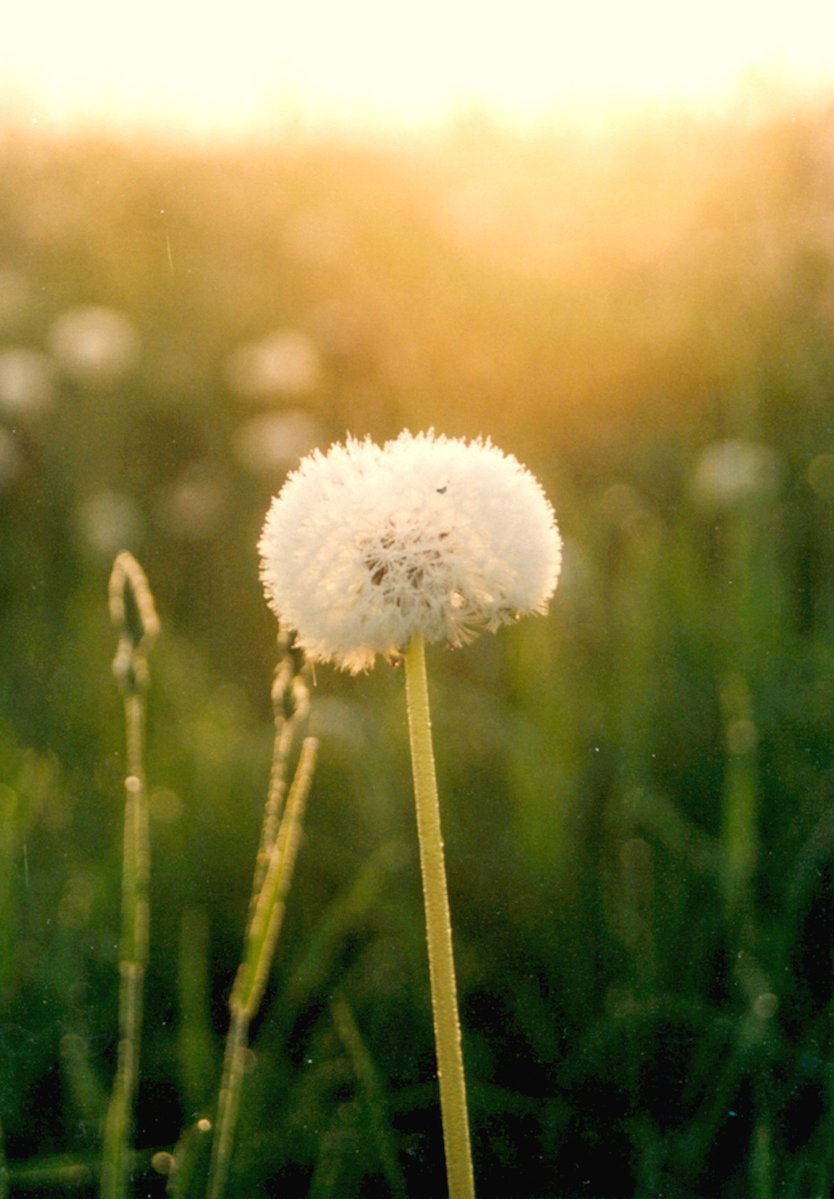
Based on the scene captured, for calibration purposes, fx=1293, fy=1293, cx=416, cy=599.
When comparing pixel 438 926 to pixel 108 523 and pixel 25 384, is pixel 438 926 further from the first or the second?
pixel 25 384

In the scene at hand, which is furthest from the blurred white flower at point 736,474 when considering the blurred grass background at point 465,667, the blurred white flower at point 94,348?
the blurred white flower at point 94,348

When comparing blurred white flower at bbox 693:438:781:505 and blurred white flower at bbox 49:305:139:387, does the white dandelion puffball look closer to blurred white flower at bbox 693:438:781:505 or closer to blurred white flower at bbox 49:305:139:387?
blurred white flower at bbox 693:438:781:505

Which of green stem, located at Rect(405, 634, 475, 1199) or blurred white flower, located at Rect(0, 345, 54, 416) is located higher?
blurred white flower, located at Rect(0, 345, 54, 416)

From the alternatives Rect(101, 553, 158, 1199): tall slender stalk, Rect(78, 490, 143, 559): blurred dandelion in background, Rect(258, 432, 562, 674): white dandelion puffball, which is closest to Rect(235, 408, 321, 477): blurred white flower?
Rect(78, 490, 143, 559): blurred dandelion in background

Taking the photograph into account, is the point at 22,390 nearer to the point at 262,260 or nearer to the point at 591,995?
the point at 262,260

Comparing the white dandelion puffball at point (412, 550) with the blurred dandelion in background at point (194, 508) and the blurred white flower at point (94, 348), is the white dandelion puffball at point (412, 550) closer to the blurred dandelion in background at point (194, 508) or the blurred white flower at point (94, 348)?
the blurred dandelion in background at point (194, 508)

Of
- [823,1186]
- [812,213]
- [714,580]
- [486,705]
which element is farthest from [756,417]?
[823,1186]
